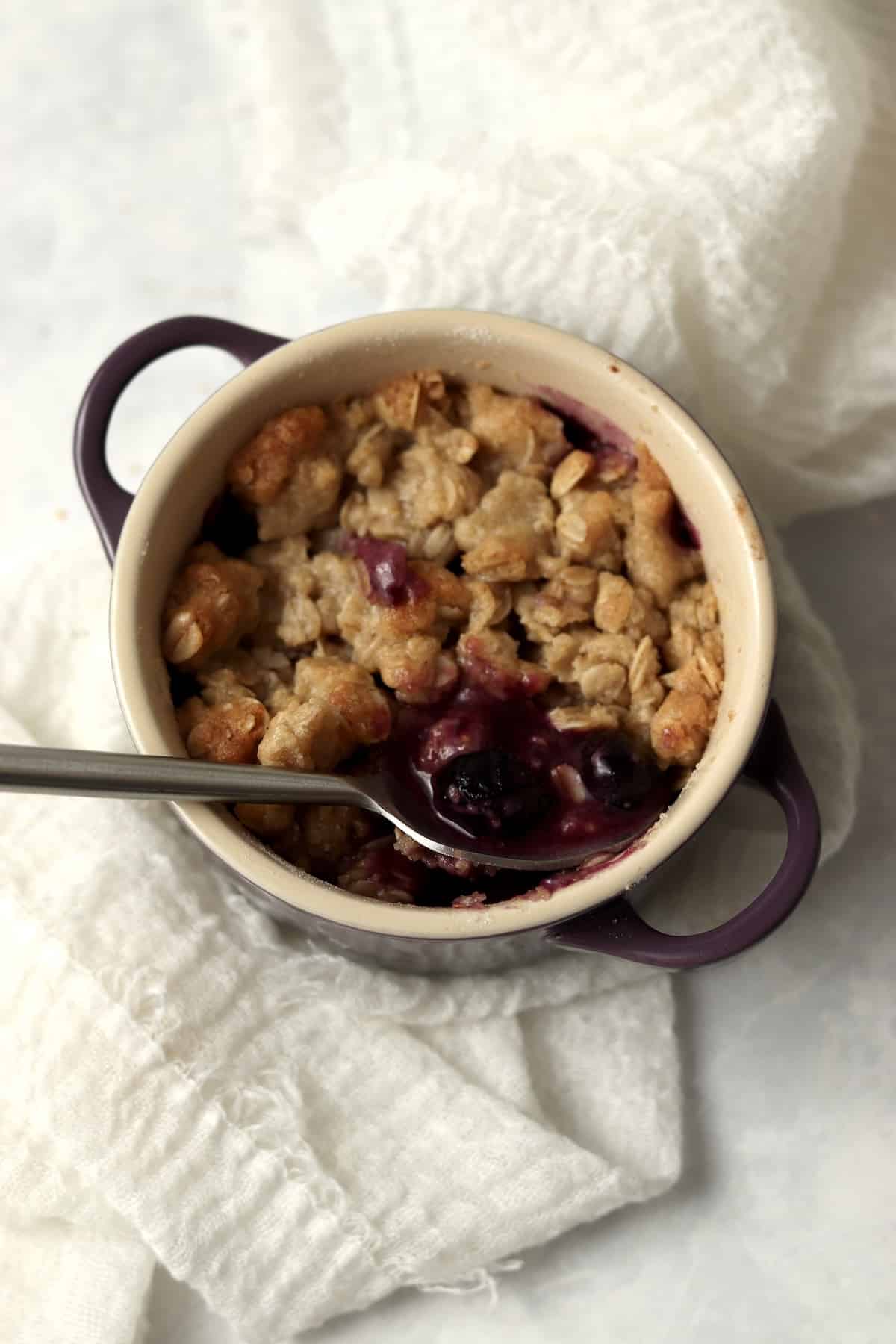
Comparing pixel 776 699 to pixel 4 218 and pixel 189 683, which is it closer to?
pixel 189 683

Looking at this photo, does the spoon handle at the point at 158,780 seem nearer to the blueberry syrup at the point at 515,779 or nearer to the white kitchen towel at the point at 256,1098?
the blueberry syrup at the point at 515,779

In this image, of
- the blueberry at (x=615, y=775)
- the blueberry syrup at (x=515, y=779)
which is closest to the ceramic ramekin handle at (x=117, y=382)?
the blueberry syrup at (x=515, y=779)

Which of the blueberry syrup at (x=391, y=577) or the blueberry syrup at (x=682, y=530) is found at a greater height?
the blueberry syrup at (x=391, y=577)

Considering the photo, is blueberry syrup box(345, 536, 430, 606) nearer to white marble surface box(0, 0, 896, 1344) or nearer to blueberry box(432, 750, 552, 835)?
blueberry box(432, 750, 552, 835)

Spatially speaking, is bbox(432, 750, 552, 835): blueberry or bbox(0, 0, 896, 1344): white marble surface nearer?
bbox(432, 750, 552, 835): blueberry

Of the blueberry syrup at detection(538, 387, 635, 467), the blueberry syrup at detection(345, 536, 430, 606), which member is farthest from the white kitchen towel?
the blueberry syrup at detection(538, 387, 635, 467)

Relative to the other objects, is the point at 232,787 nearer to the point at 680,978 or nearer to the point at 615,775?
the point at 615,775

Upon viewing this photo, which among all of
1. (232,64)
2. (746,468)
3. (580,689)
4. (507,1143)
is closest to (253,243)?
(232,64)
